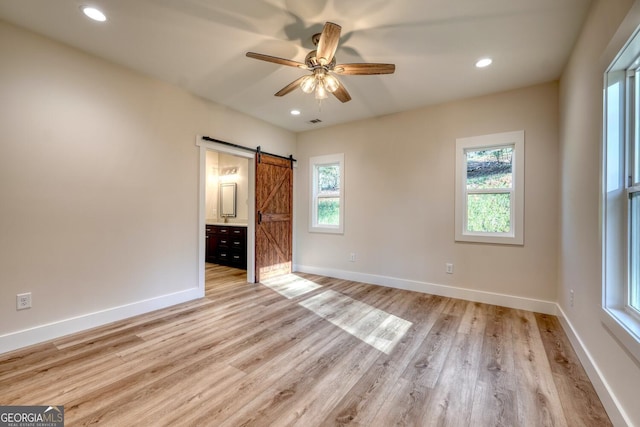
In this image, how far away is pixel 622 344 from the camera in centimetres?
144

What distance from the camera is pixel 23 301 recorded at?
232cm

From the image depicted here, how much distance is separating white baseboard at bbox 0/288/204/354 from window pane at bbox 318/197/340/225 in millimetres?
2540

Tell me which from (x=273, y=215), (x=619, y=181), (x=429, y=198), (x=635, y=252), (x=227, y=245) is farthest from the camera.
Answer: (x=227, y=245)

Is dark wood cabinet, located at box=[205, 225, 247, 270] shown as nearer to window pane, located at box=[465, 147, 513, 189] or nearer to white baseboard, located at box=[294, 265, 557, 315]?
white baseboard, located at box=[294, 265, 557, 315]

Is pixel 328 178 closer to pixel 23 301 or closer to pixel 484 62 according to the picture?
pixel 484 62

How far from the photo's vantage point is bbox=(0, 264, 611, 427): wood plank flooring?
1588 millimetres

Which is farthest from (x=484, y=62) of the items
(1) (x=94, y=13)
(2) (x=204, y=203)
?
(2) (x=204, y=203)

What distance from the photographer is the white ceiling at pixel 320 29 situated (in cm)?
206

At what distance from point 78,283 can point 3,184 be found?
1.04 m

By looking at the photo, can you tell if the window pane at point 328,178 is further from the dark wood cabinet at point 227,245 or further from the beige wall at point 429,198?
the dark wood cabinet at point 227,245

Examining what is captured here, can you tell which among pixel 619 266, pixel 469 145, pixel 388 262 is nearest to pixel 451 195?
pixel 469 145

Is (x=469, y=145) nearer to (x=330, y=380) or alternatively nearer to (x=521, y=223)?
(x=521, y=223)

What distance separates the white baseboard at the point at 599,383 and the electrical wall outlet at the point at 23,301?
423cm

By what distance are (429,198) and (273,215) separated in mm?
2603
